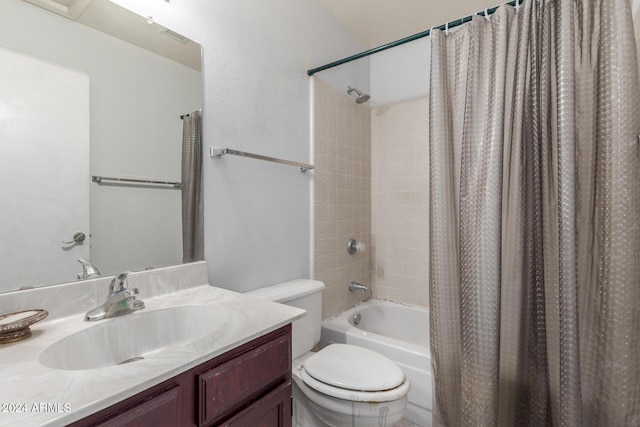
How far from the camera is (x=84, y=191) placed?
3.06ft

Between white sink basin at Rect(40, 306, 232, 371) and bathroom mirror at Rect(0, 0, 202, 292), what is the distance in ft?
0.68

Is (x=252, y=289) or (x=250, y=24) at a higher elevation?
(x=250, y=24)

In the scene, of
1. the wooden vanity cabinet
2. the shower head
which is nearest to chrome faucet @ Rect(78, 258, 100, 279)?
the wooden vanity cabinet

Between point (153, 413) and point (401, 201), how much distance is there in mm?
2009

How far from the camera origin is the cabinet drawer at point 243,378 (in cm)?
66

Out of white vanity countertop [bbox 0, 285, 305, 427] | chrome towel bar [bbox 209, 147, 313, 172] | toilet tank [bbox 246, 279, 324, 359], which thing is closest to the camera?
white vanity countertop [bbox 0, 285, 305, 427]

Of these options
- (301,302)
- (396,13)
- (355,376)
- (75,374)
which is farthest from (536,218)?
(396,13)

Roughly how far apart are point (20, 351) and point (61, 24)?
897mm

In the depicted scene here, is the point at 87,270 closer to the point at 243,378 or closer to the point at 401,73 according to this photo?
the point at 243,378

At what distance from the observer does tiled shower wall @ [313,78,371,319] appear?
1.84 m

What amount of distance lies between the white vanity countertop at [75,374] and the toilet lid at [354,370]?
465 millimetres

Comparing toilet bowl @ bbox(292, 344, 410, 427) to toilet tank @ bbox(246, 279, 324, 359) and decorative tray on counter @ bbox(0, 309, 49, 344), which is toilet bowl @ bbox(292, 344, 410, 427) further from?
decorative tray on counter @ bbox(0, 309, 49, 344)

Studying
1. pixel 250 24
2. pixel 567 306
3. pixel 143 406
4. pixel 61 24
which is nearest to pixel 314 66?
pixel 250 24

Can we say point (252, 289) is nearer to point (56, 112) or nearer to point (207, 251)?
point (207, 251)
